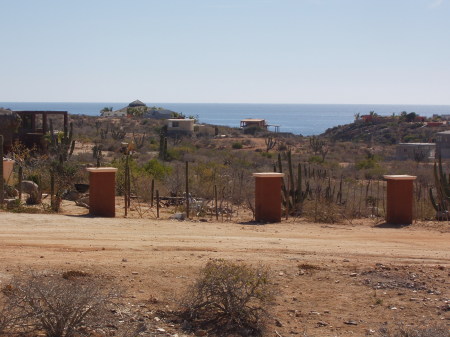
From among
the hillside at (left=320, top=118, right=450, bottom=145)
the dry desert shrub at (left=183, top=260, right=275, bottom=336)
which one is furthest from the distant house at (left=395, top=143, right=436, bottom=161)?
the dry desert shrub at (left=183, top=260, right=275, bottom=336)

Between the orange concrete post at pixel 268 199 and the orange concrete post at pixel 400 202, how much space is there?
116 inches

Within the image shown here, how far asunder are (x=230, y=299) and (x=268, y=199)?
8.98 m

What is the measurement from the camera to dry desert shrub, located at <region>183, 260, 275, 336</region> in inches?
329

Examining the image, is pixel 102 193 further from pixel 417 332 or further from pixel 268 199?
pixel 417 332

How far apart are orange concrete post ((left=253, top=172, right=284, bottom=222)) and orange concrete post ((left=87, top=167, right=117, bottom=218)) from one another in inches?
147

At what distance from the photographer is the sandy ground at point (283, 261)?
8.83 meters

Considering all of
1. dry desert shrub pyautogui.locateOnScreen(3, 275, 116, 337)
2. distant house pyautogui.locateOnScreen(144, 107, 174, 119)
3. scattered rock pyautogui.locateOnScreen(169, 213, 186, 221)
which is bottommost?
scattered rock pyautogui.locateOnScreen(169, 213, 186, 221)

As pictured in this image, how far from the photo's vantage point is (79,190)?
21.7 metres

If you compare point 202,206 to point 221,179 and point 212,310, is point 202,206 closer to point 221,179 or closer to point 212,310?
point 221,179

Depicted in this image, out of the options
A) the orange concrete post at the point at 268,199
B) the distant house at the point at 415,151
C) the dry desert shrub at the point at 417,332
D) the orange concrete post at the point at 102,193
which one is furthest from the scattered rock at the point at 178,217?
the distant house at the point at 415,151

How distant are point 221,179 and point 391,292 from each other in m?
17.1

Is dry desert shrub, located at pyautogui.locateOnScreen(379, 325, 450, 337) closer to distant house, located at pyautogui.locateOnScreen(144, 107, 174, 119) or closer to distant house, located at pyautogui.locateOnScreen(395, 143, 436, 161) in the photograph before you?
distant house, located at pyautogui.locateOnScreen(395, 143, 436, 161)

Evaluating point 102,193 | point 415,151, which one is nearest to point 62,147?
point 102,193

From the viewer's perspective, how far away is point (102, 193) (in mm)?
16906
